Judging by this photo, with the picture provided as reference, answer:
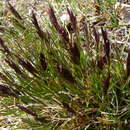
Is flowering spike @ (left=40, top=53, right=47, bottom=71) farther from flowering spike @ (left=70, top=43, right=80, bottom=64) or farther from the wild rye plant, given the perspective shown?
flowering spike @ (left=70, top=43, right=80, bottom=64)

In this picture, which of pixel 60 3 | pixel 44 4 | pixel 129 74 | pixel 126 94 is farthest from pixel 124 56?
pixel 44 4

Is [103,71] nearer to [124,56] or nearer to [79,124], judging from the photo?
[79,124]

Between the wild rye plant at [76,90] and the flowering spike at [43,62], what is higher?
the flowering spike at [43,62]

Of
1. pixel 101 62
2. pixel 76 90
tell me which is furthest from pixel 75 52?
pixel 76 90

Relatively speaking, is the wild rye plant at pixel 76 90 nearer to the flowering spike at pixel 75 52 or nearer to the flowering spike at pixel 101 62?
the flowering spike at pixel 101 62

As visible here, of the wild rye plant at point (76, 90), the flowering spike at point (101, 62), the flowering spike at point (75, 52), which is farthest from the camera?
the wild rye plant at point (76, 90)

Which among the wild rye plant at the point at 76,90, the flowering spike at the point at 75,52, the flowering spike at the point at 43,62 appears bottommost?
the wild rye plant at the point at 76,90

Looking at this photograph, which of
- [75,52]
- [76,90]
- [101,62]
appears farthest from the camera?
[76,90]

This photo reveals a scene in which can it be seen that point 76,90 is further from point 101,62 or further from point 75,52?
point 75,52

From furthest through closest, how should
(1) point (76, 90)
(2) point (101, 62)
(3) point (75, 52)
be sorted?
(1) point (76, 90), (2) point (101, 62), (3) point (75, 52)

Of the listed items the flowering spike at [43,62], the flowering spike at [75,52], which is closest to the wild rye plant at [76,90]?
the flowering spike at [43,62]

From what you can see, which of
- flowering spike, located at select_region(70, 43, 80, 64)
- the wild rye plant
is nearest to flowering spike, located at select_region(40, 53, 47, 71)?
the wild rye plant
